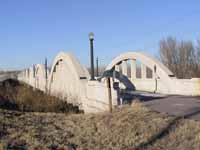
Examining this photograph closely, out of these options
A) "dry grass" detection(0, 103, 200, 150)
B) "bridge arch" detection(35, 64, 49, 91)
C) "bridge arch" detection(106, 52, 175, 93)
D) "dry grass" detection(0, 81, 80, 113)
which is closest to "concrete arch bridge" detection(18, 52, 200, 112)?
"bridge arch" detection(106, 52, 175, 93)

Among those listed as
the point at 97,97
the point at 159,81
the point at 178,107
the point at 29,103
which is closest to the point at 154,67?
the point at 159,81

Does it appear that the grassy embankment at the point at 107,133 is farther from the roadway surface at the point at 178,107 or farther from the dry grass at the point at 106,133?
the roadway surface at the point at 178,107

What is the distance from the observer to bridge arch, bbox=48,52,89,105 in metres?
26.0

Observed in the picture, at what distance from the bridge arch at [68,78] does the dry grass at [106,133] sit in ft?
39.7

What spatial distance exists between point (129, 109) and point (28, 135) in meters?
4.80

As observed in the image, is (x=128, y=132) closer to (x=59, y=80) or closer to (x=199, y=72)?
(x=59, y=80)

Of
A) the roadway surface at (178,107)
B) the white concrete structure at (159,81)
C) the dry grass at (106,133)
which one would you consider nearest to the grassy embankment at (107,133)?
the dry grass at (106,133)

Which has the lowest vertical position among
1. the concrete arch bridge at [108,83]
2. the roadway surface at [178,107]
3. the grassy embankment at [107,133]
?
the grassy embankment at [107,133]

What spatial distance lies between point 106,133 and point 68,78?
25486 mm

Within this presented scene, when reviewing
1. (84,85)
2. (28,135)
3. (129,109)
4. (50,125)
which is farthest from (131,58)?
(28,135)

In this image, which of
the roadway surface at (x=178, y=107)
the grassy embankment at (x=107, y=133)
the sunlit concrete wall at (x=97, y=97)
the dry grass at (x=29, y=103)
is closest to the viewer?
the grassy embankment at (x=107, y=133)

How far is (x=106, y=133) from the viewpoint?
9.69 metres

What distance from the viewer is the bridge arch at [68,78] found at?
26.0m

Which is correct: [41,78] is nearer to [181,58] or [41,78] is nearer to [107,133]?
[181,58]
